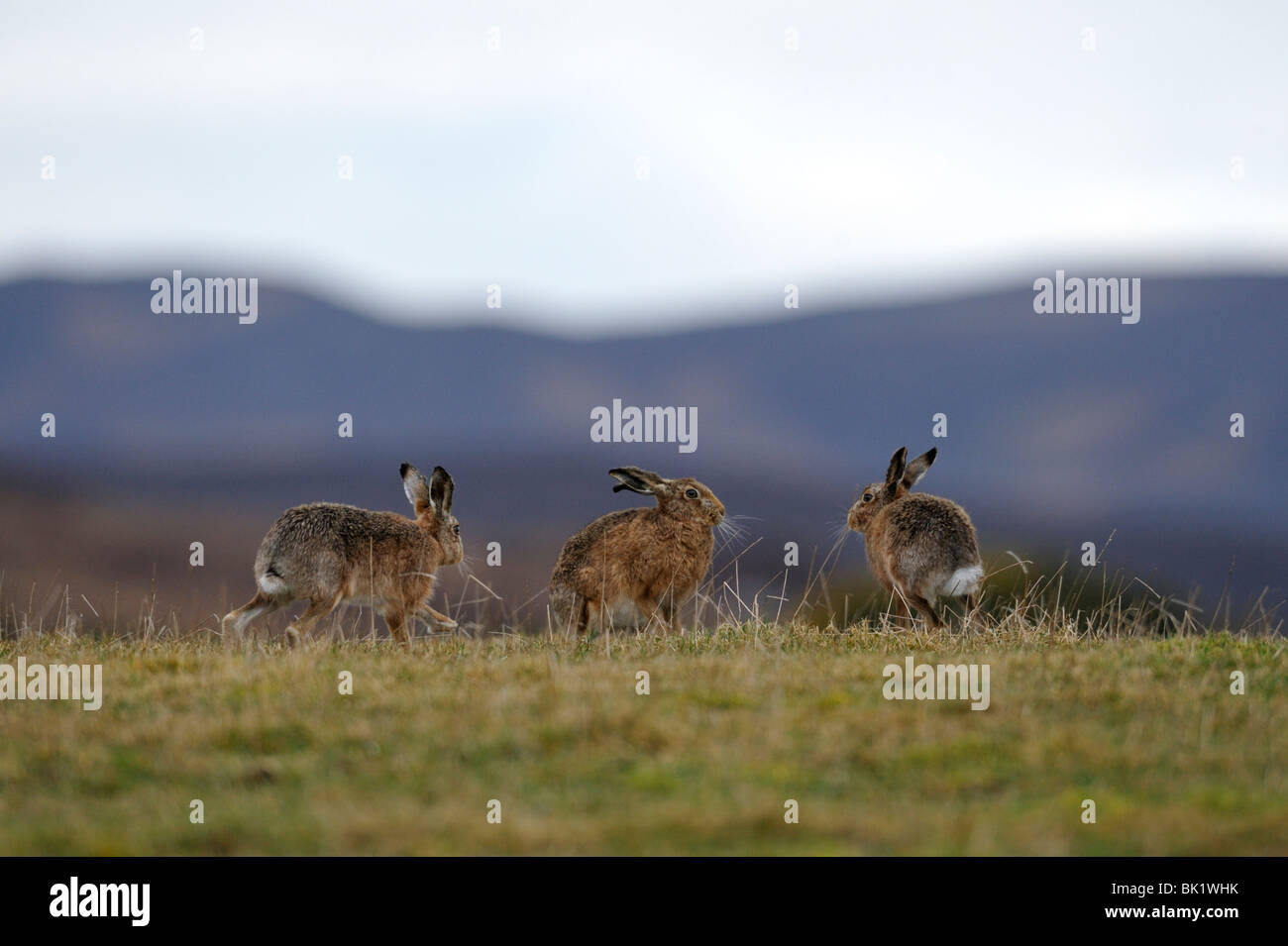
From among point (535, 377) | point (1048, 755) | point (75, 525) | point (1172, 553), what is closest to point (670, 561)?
point (1048, 755)

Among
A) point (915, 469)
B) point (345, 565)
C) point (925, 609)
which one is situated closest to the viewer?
point (345, 565)

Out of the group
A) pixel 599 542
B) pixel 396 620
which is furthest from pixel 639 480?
pixel 396 620

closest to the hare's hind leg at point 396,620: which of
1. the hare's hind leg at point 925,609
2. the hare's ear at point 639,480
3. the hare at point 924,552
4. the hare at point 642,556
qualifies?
the hare at point 642,556

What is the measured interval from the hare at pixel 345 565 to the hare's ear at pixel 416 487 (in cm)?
19

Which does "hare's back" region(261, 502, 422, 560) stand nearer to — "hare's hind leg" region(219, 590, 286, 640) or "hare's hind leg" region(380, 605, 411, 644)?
"hare's hind leg" region(219, 590, 286, 640)

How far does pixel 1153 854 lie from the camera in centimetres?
661

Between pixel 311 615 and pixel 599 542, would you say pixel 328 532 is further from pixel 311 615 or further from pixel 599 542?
pixel 599 542

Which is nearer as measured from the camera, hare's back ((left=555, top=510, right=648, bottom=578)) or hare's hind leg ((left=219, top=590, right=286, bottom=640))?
hare's hind leg ((left=219, top=590, right=286, bottom=640))

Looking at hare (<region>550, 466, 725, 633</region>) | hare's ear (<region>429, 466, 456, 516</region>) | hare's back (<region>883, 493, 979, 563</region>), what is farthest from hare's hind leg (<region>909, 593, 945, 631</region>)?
hare's ear (<region>429, 466, 456, 516</region>)

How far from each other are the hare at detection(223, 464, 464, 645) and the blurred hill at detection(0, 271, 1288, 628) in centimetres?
3072

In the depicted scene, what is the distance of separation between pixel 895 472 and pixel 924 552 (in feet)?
5.18

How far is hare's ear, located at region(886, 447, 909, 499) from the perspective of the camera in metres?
15.3

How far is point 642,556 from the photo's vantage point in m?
13.8

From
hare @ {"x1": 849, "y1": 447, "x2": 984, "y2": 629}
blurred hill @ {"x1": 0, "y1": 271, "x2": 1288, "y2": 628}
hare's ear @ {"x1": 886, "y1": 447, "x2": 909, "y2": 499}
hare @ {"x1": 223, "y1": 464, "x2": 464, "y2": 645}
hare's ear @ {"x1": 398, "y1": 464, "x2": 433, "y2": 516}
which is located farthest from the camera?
blurred hill @ {"x1": 0, "y1": 271, "x2": 1288, "y2": 628}
